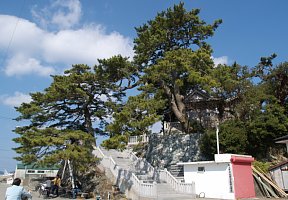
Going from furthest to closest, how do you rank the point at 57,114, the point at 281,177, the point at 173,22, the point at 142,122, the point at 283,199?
the point at 173,22, the point at 57,114, the point at 281,177, the point at 142,122, the point at 283,199

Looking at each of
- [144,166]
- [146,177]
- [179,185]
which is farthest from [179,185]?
[144,166]

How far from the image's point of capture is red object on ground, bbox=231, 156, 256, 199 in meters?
17.0

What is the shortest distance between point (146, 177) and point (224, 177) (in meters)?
5.30

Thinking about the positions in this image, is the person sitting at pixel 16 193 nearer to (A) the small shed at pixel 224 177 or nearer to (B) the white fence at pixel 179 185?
(A) the small shed at pixel 224 177

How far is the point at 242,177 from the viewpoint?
17.5 metres

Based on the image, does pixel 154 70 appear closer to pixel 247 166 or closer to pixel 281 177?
pixel 247 166

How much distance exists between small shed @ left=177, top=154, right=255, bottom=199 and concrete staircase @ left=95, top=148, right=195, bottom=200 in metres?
1.13

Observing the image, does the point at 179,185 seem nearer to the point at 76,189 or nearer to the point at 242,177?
the point at 242,177

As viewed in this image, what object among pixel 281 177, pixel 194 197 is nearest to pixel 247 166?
pixel 281 177

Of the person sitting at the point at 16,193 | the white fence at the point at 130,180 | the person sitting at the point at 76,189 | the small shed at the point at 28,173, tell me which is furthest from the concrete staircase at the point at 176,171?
the person sitting at the point at 16,193

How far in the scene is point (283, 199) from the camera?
52.3 feet

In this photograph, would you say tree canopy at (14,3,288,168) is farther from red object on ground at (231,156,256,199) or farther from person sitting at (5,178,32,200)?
person sitting at (5,178,32,200)

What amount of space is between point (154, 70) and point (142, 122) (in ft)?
19.1

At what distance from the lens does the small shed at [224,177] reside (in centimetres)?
1691
